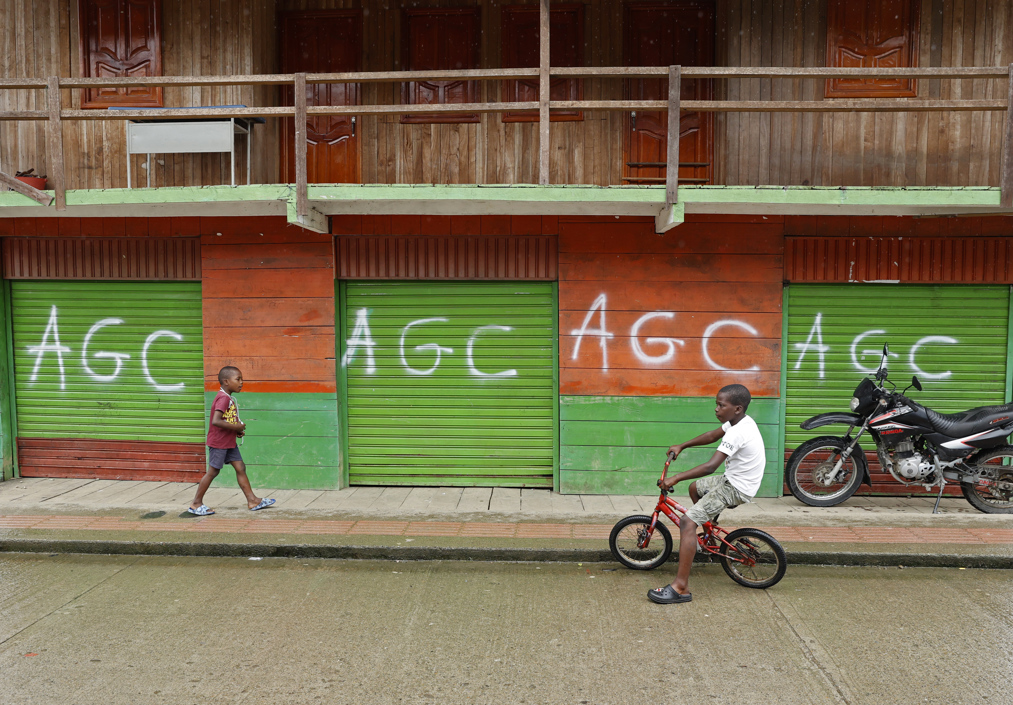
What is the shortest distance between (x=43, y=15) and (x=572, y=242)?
22.6 feet

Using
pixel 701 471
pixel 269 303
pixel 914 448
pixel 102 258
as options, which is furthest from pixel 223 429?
pixel 914 448

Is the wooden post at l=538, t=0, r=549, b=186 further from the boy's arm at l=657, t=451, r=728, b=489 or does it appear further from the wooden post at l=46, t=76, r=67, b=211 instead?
the wooden post at l=46, t=76, r=67, b=211

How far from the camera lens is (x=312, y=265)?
7.52 m

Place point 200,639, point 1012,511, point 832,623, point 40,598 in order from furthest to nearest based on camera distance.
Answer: point 1012,511
point 40,598
point 832,623
point 200,639

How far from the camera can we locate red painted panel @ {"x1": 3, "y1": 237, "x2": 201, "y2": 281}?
7.81 m

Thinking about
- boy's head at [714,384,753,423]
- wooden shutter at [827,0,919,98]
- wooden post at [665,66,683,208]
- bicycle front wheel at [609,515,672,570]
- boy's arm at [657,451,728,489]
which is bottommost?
bicycle front wheel at [609,515,672,570]

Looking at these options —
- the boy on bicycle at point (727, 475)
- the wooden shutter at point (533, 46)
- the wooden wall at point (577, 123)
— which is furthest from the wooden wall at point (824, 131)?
the boy on bicycle at point (727, 475)

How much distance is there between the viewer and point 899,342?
24.7ft

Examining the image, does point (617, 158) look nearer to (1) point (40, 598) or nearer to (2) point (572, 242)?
(2) point (572, 242)

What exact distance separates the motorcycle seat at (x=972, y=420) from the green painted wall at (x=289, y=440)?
653 centimetres

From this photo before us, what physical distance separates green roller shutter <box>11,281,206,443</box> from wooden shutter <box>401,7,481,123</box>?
11.8 ft

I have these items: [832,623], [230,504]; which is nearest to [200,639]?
[230,504]

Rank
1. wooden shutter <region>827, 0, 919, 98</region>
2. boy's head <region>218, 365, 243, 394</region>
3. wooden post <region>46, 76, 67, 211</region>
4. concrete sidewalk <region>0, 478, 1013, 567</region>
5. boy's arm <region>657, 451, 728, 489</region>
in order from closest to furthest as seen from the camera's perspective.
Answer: boy's arm <region>657, 451, 728, 489</region>
concrete sidewalk <region>0, 478, 1013, 567</region>
boy's head <region>218, 365, 243, 394</region>
wooden post <region>46, 76, 67, 211</region>
wooden shutter <region>827, 0, 919, 98</region>

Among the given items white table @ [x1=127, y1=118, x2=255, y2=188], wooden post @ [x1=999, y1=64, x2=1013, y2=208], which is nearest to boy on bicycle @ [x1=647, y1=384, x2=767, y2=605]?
wooden post @ [x1=999, y1=64, x2=1013, y2=208]
